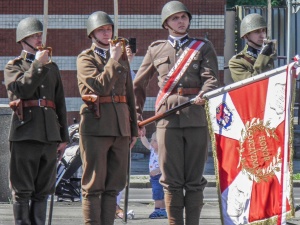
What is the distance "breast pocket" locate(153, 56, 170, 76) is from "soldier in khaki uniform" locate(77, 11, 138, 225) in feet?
1.04

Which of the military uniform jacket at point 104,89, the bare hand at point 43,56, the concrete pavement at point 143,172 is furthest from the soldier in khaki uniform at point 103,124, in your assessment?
the concrete pavement at point 143,172

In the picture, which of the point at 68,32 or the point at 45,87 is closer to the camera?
the point at 45,87

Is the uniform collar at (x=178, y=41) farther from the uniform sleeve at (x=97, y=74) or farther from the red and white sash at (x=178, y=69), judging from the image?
the uniform sleeve at (x=97, y=74)

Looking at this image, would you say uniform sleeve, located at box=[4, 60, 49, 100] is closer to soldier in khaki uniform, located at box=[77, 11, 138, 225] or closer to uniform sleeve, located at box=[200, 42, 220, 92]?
soldier in khaki uniform, located at box=[77, 11, 138, 225]

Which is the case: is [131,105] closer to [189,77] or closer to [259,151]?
[189,77]

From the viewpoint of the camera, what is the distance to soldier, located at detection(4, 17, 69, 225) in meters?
10.1

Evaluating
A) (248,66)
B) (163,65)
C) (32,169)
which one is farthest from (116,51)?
(248,66)

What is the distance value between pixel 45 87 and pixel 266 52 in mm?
2094

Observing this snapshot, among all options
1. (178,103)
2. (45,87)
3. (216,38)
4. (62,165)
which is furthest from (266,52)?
(216,38)

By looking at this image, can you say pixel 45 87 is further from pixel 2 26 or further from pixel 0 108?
pixel 2 26

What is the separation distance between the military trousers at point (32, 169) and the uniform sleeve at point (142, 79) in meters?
1.01

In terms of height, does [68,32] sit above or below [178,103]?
above

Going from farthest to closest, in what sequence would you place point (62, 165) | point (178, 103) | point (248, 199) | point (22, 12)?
point (22, 12)
point (62, 165)
point (178, 103)
point (248, 199)

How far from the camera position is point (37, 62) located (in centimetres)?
980
